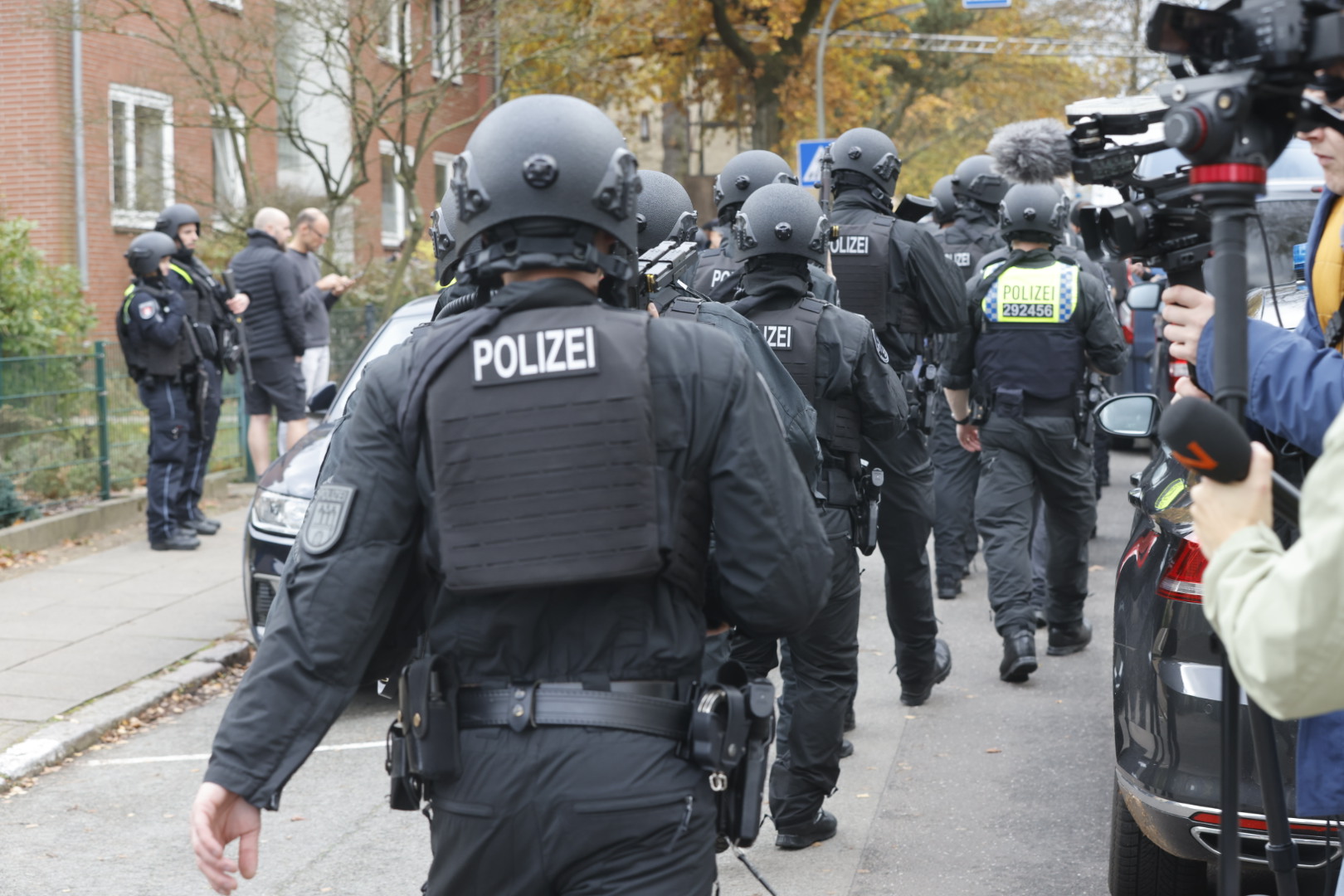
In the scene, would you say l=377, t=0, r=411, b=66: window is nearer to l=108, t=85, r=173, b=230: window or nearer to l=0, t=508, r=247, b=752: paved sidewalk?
l=108, t=85, r=173, b=230: window

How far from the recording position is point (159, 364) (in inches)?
397

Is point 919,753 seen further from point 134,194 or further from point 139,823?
point 134,194

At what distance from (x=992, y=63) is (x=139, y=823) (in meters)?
34.0

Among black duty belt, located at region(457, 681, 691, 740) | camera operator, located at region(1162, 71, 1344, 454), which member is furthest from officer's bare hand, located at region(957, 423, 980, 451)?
black duty belt, located at region(457, 681, 691, 740)

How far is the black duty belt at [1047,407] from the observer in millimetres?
6957

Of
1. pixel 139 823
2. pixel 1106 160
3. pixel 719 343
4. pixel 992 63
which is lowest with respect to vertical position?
pixel 139 823

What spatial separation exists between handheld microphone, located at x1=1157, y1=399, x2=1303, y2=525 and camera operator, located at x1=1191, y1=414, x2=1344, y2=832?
0.02 m

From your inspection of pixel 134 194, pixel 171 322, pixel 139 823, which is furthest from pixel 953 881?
pixel 134 194

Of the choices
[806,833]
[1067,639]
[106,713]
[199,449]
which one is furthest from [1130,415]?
[199,449]

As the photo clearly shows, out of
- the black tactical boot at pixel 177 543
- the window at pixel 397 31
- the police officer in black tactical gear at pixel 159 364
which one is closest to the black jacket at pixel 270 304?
the police officer in black tactical gear at pixel 159 364

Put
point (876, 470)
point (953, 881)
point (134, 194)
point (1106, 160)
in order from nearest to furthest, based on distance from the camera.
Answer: point (1106, 160) < point (953, 881) < point (876, 470) < point (134, 194)

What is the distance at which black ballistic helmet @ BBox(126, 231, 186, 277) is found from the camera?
10.0 meters

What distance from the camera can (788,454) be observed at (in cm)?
252

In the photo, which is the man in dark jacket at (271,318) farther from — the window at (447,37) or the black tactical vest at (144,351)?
the window at (447,37)
